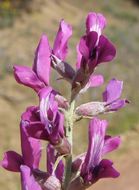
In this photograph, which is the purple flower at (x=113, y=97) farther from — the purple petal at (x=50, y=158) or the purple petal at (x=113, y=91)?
the purple petal at (x=50, y=158)

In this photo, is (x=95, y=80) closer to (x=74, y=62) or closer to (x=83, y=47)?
(x=83, y=47)

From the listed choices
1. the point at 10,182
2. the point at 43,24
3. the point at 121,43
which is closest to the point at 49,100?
the point at 10,182

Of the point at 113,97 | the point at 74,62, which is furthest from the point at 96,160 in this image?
the point at 74,62

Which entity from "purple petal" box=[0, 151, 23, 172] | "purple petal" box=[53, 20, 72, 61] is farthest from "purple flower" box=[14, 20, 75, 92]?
"purple petal" box=[0, 151, 23, 172]

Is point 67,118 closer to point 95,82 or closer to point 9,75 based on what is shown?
point 95,82

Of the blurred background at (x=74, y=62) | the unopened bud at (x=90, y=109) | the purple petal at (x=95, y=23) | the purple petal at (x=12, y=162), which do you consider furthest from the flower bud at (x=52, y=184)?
the blurred background at (x=74, y=62)
